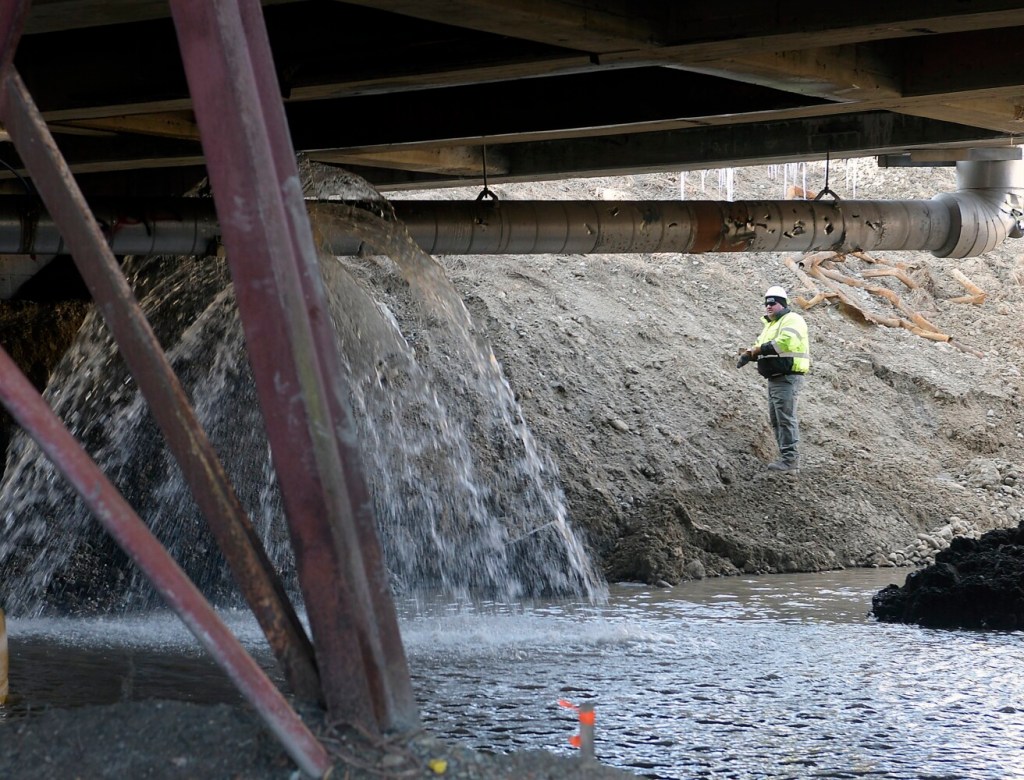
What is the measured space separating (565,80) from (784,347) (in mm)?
6712

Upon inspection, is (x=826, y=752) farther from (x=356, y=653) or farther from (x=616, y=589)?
(x=616, y=589)

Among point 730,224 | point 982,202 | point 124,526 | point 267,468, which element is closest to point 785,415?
point 982,202

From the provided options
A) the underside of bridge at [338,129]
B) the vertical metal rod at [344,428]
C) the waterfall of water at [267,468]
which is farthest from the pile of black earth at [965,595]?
the vertical metal rod at [344,428]

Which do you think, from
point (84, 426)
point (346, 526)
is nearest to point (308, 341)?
point (346, 526)

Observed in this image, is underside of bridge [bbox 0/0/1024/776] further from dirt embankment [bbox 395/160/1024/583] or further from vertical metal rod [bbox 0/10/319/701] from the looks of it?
dirt embankment [bbox 395/160/1024/583]

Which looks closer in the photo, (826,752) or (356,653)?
(356,653)

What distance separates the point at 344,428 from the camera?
403cm

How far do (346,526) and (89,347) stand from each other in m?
10.3

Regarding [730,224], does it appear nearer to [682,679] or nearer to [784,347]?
[784,347]

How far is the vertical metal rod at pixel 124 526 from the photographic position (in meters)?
3.54

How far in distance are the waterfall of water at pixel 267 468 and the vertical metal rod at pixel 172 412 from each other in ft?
22.8

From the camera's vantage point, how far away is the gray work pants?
614 inches

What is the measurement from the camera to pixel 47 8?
626cm

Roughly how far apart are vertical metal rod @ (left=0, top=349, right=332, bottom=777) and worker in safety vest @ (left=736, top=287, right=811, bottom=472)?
40.6ft
